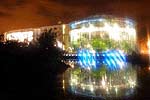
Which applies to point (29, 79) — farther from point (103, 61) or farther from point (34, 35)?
point (103, 61)

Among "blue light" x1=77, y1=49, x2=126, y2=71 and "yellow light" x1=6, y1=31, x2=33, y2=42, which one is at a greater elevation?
"yellow light" x1=6, y1=31, x2=33, y2=42

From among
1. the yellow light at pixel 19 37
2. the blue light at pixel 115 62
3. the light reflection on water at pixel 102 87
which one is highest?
the yellow light at pixel 19 37

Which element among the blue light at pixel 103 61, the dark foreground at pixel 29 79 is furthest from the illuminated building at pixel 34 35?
the dark foreground at pixel 29 79

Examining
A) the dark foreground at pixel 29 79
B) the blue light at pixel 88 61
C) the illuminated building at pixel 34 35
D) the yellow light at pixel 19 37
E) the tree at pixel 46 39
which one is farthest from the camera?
the blue light at pixel 88 61

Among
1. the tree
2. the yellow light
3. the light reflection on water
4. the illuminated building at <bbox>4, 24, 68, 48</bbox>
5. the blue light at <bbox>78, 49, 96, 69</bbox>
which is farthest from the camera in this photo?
the blue light at <bbox>78, 49, 96, 69</bbox>

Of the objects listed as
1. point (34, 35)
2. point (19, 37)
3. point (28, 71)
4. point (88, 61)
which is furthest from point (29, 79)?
point (19, 37)

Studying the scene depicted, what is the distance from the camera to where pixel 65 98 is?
46.9 ft

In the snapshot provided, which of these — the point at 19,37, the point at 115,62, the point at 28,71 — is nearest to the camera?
the point at 28,71

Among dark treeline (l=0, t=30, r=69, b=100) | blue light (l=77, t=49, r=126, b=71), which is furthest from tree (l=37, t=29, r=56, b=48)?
blue light (l=77, t=49, r=126, b=71)

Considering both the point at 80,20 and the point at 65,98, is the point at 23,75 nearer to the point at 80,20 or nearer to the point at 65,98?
the point at 65,98

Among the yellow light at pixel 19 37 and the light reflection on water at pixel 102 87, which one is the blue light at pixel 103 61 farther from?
the light reflection on water at pixel 102 87

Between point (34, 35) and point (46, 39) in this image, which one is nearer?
point (46, 39)

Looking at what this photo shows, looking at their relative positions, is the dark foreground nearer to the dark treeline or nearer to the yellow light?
the dark treeline

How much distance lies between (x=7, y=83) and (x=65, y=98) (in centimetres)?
317
